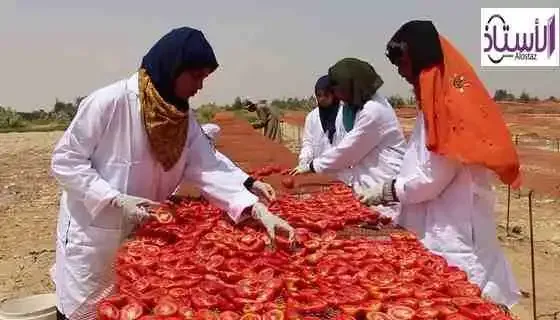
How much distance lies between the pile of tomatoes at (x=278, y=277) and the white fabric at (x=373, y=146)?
1.78 m

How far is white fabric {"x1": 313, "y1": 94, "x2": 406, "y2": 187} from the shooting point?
5379 mm

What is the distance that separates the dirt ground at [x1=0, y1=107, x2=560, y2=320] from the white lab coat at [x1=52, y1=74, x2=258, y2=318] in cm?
357

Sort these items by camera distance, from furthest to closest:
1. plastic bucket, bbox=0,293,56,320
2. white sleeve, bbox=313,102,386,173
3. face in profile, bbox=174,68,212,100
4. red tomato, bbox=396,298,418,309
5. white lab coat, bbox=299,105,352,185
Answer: white lab coat, bbox=299,105,352,185
white sleeve, bbox=313,102,386,173
plastic bucket, bbox=0,293,56,320
face in profile, bbox=174,68,212,100
red tomato, bbox=396,298,418,309

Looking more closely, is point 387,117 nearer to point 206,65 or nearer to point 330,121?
point 330,121

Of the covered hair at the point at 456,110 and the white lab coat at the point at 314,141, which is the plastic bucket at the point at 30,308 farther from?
the white lab coat at the point at 314,141

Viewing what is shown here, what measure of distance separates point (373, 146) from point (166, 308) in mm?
3441

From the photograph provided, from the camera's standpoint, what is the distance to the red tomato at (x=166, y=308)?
2309 mm

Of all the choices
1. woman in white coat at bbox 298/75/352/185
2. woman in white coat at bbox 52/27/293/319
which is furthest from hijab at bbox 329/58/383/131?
woman in white coat at bbox 52/27/293/319

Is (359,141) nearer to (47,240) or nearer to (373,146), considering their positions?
(373,146)

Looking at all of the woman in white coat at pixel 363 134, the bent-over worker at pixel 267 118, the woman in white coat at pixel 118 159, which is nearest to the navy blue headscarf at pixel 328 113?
the woman in white coat at pixel 363 134

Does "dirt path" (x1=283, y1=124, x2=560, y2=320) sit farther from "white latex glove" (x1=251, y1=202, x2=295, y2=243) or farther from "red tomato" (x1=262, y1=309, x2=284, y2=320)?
"red tomato" (x1=262, y1=309, x2=284, y2=320)

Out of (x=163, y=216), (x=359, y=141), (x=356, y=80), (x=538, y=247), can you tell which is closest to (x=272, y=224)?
(x=163, y=216)

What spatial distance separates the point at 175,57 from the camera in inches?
122

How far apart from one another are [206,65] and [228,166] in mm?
790
